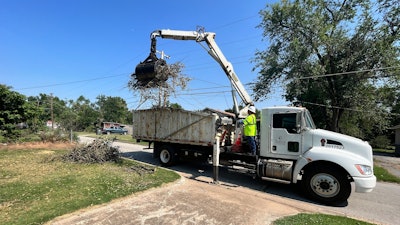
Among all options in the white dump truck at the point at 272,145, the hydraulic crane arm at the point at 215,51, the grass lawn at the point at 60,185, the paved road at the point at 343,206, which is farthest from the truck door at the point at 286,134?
the grass lawn at the point at 60,185

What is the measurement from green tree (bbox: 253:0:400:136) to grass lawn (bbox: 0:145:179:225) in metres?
14.1

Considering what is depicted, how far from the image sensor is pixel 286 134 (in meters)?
7.23

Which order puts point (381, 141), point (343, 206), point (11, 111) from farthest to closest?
point (381, 141)
point (11, 111)
point (343, 206)

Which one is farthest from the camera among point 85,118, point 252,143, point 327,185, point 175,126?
point 85,118

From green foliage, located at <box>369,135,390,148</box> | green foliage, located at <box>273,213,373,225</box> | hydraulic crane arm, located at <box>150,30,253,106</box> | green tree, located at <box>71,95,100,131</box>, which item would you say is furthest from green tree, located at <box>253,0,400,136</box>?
green tree, located at <box>71,95,100,131</box>

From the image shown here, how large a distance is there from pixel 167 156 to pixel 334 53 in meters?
15.6

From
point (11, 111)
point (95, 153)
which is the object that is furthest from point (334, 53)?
point (11, 111)

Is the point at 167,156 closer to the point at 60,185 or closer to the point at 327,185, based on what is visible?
the point at 60,185

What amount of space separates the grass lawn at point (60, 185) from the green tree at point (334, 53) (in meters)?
14.1

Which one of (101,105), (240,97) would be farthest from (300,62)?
(101,105)

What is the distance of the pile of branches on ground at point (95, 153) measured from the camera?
1017 cm

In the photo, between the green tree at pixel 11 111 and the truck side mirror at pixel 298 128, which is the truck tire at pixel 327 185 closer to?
the truck side mirror at pixel 298 128

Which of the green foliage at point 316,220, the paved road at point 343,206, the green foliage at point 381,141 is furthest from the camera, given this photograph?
the green foliage at point 381,141

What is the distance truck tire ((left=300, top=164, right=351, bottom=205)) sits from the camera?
619 centimetres
